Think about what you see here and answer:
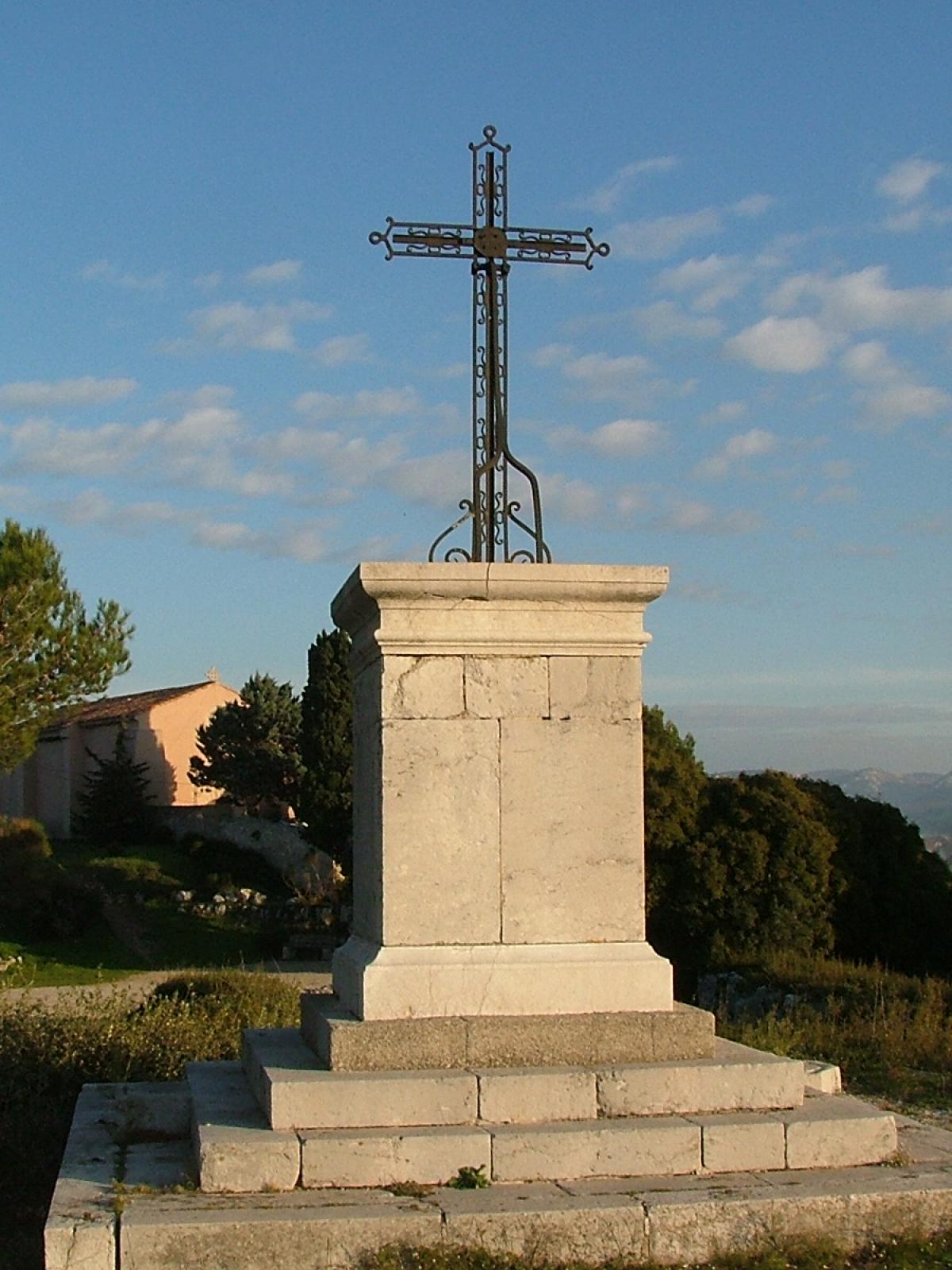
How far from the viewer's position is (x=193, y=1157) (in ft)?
17.8

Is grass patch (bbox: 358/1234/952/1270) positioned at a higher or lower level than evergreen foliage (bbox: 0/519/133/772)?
lower

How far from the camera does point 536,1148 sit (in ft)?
16.7

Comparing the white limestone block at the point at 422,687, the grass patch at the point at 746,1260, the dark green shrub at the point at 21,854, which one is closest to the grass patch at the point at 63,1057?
the grass patch at the point at 746,1260

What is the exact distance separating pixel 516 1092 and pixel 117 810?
38389 mm

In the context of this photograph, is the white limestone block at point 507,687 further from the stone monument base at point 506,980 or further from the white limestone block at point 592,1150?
the white limestone block at point 592,1150

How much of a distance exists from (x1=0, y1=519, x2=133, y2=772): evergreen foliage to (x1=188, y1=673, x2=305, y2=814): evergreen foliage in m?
15.7

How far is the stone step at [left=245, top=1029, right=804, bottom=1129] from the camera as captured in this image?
5.20m

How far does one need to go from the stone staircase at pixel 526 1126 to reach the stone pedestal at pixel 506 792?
1.21ft

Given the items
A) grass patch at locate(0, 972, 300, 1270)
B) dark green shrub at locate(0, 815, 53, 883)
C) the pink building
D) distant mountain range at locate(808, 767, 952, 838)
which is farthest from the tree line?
distant mountain range at locate(808, 767, 952, 838)

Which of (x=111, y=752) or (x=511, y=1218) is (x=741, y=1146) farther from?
(x=111, y=752)

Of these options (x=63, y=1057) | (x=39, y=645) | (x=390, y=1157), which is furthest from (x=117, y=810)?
(x=390, y=1157)

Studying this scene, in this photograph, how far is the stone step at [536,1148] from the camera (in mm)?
4988

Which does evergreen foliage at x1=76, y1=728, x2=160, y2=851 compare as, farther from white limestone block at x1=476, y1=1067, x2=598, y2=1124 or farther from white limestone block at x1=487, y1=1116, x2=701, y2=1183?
white limestone block at x1=487, y1=1116, x2=701, y2=1183

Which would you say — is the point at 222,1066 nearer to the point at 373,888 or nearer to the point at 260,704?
the point at 373,888
